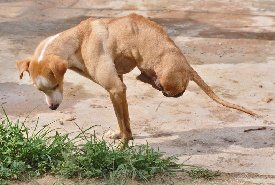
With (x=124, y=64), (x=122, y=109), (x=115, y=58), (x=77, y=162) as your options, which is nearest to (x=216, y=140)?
(x=122, y=109)

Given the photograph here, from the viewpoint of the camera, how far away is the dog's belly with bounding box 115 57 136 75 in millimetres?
6262

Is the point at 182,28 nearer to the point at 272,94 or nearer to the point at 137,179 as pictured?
the point at 272,94

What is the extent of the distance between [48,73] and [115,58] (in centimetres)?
72

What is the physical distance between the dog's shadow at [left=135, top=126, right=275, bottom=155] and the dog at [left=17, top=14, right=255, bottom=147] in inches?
14.9

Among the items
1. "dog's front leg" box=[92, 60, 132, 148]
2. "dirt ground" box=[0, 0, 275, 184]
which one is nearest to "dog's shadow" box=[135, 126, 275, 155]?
"dirt ground" box=[0, 0, 275, 184]

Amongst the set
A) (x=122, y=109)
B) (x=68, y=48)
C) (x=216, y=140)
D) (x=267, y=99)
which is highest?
(x=68, y=48)

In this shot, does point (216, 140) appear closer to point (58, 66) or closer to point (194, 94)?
point (194, 94)

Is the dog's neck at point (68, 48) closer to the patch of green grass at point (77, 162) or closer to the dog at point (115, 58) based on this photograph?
the dog at point (115, 58)

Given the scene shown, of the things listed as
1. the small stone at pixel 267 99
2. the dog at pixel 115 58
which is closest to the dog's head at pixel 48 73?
the dog at pixel 115 58

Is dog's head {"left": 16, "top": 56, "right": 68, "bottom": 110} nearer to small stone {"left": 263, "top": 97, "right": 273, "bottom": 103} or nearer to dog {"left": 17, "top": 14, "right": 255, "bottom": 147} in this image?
dog {"left": 17, "top": 14, "right": 255, "bottom": 147}

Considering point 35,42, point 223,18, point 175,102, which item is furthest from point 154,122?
point 223,18

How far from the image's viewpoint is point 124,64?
249 inches

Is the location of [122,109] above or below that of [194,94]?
above

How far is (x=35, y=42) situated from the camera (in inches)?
391
